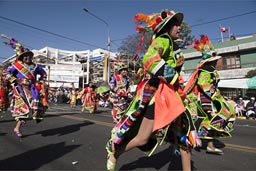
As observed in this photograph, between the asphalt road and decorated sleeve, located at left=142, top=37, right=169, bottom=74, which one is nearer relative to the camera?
decorated sleeve, located at left=142, top=37, right=169, bottom=74

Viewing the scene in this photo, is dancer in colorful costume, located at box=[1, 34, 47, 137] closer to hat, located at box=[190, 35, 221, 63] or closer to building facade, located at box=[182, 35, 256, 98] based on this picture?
hat, located at box=[190, 35, 221, 63]

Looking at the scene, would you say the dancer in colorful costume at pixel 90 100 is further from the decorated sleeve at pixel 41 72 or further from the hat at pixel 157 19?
the hat at pixel 157 19

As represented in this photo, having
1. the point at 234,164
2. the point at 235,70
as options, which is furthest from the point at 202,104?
the point at 235,70

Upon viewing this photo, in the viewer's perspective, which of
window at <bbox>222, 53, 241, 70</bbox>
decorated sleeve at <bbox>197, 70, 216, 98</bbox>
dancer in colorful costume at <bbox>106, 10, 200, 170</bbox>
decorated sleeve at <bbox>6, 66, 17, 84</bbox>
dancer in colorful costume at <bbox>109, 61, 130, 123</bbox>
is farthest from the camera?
window at <bbox>222, 53, 241, 70</bbox>

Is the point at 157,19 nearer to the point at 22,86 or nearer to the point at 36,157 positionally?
the point at 36,157

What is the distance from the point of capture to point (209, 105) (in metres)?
4.32

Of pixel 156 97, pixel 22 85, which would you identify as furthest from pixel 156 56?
pixel 22 85

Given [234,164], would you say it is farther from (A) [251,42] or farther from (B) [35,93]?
(A) [251,42]

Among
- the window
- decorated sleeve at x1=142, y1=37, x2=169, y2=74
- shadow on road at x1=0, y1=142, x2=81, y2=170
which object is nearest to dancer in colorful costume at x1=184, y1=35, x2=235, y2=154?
decorated sleeve at x1=142, y1=37, x2=169, y2=74

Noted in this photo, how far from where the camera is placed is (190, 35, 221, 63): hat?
14.6ft

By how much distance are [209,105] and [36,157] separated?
3.21 metres

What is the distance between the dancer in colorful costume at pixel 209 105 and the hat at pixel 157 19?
174cm

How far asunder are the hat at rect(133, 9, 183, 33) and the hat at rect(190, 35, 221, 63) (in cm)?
185

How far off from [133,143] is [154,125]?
1.33 ft
